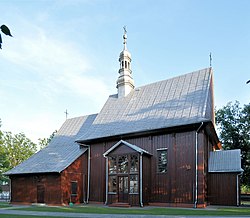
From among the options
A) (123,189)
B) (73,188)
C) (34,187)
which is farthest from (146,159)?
(34,187)

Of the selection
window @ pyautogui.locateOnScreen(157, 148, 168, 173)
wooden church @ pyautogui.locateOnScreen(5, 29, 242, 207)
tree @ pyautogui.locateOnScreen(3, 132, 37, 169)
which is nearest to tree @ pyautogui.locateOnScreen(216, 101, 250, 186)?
wooden church @ pyautogui.locateOnScreen(5, 29, 242, 207)

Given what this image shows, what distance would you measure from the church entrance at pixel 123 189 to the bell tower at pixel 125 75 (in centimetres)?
881

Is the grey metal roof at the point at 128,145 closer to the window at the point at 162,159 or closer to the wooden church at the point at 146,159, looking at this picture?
the wooden church at the point at 146,159

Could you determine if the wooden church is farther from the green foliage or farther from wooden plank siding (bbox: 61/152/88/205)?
the green foliage

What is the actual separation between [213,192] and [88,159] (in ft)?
33.5

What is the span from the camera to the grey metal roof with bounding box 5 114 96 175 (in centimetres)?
2452

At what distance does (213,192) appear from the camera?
20.8 meters

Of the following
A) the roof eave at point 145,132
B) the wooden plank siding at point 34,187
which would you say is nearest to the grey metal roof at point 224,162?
the roof eave at point 145,132

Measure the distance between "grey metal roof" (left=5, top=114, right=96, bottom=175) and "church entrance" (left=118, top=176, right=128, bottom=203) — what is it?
4.85 metres

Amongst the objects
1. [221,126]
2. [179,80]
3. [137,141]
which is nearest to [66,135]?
[137,141]

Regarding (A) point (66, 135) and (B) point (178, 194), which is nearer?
(B) point (178, 194)

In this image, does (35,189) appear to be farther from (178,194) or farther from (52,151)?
(178,194)

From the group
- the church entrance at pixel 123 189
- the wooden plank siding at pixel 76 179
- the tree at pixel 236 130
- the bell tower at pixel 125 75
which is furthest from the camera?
the tree at pixel 236 130

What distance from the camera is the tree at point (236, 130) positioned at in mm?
33684
